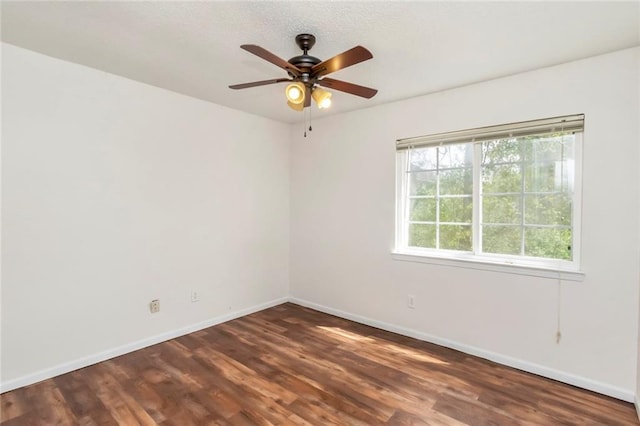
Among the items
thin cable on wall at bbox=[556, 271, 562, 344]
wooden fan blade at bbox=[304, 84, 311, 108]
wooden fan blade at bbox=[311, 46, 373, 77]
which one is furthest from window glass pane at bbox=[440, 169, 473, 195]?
wooden fan blade at bbox=[311, 46, 373, 77]

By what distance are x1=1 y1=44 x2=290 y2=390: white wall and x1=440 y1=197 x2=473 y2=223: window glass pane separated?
7.43 ft

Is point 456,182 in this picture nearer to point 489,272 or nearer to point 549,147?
point 549,147

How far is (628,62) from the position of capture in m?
2.23

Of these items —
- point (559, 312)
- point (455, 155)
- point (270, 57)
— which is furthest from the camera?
point (455, 155)

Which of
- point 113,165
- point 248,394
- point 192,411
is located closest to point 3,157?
point 113,165

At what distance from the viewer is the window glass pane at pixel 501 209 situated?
2789 millimetres

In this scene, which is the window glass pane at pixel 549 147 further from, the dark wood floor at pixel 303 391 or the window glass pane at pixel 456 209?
the dark wood floor at pixel 303 391

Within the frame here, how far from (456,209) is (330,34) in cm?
203

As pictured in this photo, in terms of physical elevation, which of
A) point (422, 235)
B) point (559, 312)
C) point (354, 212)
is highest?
point (354, 212)

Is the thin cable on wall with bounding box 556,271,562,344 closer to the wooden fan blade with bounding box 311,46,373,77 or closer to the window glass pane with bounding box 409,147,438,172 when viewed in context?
the window glass pane with bounding box 409,147,438,172

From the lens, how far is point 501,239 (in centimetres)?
288

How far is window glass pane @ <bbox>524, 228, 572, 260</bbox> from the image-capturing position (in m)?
2.56

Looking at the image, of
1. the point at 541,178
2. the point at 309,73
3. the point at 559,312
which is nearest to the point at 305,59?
the point at 309,73

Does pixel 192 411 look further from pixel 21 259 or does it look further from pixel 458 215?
pixel 458 215
